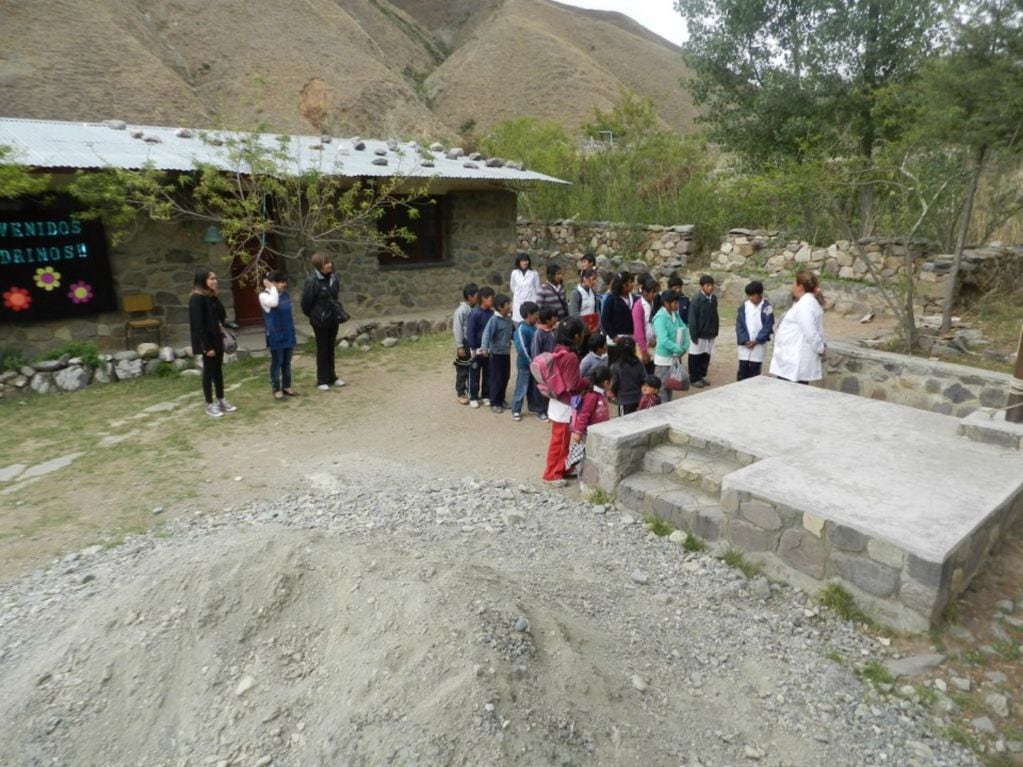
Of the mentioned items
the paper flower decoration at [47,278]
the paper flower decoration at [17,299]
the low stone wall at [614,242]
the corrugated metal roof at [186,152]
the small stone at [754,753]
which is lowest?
the small stone at [754,753]

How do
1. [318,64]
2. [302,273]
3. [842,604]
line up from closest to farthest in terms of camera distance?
[842,604] → [302,273] → [318,64]

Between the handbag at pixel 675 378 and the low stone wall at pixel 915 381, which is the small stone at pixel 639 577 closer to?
the handbag at pixel 675 378

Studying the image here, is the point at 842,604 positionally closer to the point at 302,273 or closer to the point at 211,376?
the point at 211,376

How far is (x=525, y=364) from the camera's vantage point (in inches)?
275

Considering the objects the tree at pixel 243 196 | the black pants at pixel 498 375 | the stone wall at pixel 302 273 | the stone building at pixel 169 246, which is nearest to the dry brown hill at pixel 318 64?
the tree at pixel 243 196

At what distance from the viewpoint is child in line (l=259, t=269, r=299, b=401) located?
23.9 ft

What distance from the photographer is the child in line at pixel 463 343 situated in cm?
725

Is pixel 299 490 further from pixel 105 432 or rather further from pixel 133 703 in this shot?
pixel 105 432

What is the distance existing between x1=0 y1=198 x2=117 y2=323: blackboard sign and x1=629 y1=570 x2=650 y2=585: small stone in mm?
8436

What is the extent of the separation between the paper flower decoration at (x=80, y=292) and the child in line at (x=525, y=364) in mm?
6105

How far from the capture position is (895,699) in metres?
3.17

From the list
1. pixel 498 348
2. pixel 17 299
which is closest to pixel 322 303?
pixel 498 348

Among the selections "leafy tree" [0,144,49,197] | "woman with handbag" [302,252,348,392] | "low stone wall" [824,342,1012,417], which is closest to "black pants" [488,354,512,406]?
"woman with handbag" [302,252,348,392]

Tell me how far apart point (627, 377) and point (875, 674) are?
298 centimetres
